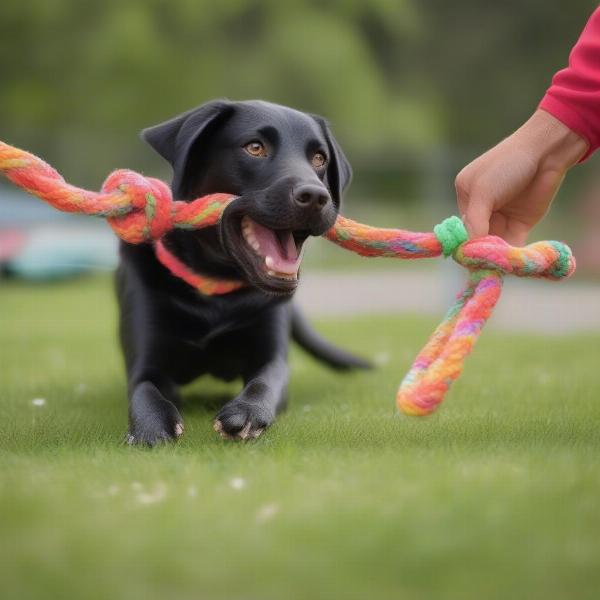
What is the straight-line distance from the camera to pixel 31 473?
241cm

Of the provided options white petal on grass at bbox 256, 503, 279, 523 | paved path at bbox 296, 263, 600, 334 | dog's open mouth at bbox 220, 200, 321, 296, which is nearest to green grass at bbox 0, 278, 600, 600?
white petal on grass at bbox 256, 503, 279, 523

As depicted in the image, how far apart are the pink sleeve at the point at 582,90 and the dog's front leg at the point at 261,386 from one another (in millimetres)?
1277

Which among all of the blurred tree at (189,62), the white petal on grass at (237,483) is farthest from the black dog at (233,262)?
the blurred tree at (189,62)

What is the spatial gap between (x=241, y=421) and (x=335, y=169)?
3.72 ft

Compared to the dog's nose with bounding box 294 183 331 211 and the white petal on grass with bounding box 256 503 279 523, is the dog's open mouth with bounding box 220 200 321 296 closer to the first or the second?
the dog's nose with bounding box 294 183 331 211

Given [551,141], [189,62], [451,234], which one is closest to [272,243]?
[451,234]

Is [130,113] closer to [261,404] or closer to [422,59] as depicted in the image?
[422,59]

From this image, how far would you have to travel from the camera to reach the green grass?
172 cm

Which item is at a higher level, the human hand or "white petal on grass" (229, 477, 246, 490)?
the human hand

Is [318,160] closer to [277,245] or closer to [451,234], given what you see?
[277,245]

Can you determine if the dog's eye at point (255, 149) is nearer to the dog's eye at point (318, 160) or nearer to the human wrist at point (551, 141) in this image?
the dog's eye at point (318, 160)

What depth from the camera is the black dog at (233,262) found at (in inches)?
117

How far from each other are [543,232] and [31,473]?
8000mm

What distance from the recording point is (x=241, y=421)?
9.30 ft
